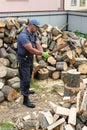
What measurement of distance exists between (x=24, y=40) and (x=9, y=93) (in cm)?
133

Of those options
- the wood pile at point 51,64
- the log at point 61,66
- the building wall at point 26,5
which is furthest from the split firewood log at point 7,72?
the building wall at point 26,5

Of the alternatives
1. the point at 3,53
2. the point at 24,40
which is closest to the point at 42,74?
the point at 3,53

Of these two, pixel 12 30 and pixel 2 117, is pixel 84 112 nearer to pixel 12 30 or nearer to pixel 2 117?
pixel 2 117

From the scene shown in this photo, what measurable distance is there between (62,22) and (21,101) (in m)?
7.62

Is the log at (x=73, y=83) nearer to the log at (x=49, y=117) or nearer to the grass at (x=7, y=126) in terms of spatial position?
the log at (x=49, y=117)

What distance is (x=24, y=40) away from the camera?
6648 mm

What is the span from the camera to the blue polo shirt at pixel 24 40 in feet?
21.9

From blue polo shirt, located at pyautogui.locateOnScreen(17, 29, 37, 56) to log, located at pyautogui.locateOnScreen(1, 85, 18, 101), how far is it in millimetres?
926

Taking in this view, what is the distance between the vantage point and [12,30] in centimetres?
901

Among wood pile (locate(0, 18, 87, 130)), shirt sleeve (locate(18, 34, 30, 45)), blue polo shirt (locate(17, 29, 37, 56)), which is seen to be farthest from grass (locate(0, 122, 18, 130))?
shirt sleeve (locate(18, 34, 30, 45))

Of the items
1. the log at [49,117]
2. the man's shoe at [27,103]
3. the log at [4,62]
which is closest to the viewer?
the log at [49,117]

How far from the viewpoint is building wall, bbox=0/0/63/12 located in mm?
14492

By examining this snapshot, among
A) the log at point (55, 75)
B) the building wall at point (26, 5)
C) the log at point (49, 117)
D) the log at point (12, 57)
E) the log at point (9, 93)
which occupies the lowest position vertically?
the log at point (55, 75)

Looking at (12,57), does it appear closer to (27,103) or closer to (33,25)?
(27,103)
